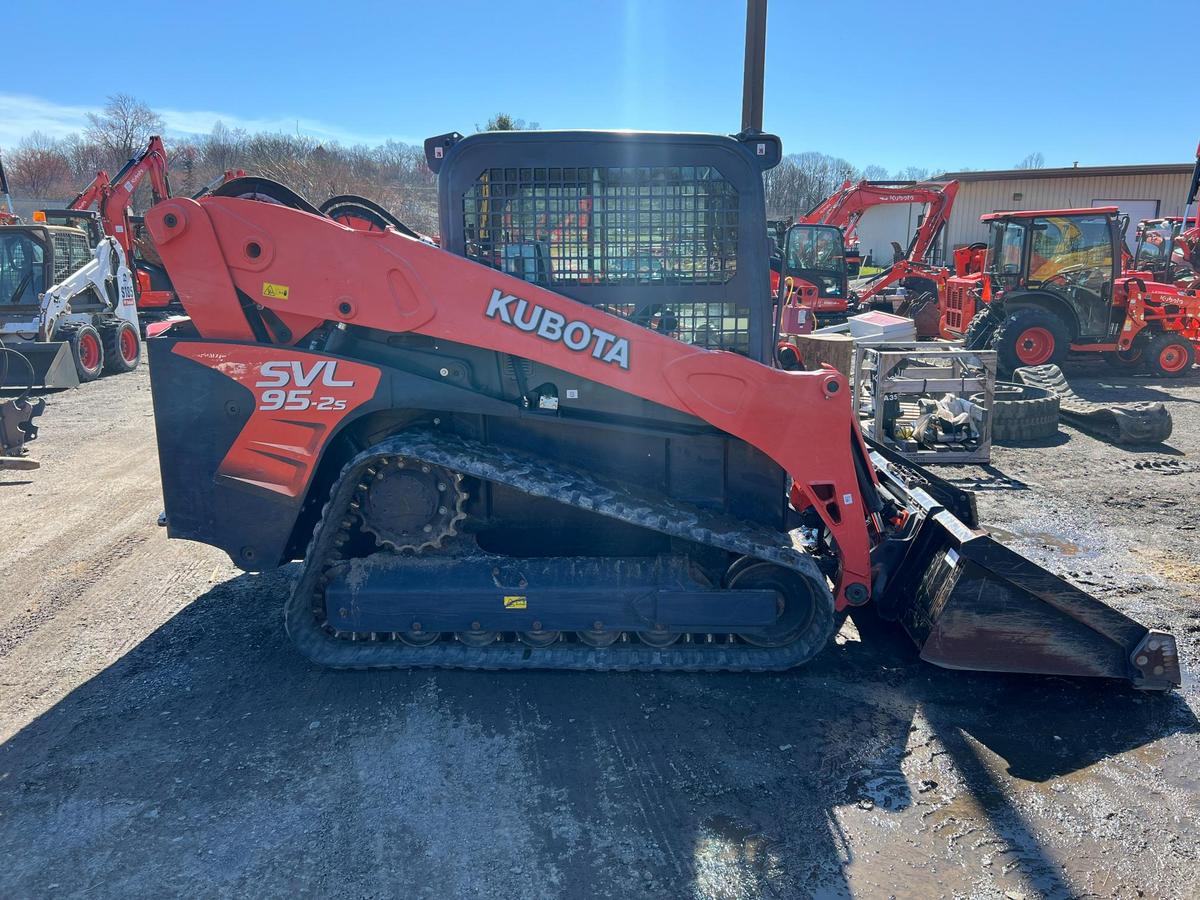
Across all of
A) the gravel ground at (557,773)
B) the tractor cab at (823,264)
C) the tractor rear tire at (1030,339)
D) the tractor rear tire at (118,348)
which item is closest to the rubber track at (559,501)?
the gravel ground at (557,773)

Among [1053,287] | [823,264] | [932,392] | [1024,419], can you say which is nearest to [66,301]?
[932,392]

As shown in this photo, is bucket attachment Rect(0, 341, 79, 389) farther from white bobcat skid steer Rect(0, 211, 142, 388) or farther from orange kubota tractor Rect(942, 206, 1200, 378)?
orange kubota tractor Rect(942, 206, 1200, 378)

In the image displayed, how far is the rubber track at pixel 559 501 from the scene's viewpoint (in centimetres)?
378

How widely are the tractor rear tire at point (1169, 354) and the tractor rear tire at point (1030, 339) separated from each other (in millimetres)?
1501

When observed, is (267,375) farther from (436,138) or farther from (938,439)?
(938,439)

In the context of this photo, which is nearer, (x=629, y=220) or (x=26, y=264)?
(x=629, y=220)

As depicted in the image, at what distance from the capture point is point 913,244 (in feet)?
63.7

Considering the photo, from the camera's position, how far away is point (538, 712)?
3715mm

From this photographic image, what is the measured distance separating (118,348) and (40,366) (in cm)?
182

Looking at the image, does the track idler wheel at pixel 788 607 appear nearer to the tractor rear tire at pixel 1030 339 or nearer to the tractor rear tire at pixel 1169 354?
the tractor rear tire at pixel 1030 339

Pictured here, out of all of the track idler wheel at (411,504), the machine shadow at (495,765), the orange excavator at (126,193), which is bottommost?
the machine shadow at (495,765)

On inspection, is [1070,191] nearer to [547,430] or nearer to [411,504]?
[547,430]

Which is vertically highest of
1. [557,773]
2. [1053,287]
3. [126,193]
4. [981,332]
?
[126,193]

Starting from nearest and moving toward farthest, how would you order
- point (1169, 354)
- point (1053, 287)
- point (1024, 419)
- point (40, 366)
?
1. point (1024, 419)
2. point (40, 366)
3. point (1053, 287)
4. point (1169, 354)
